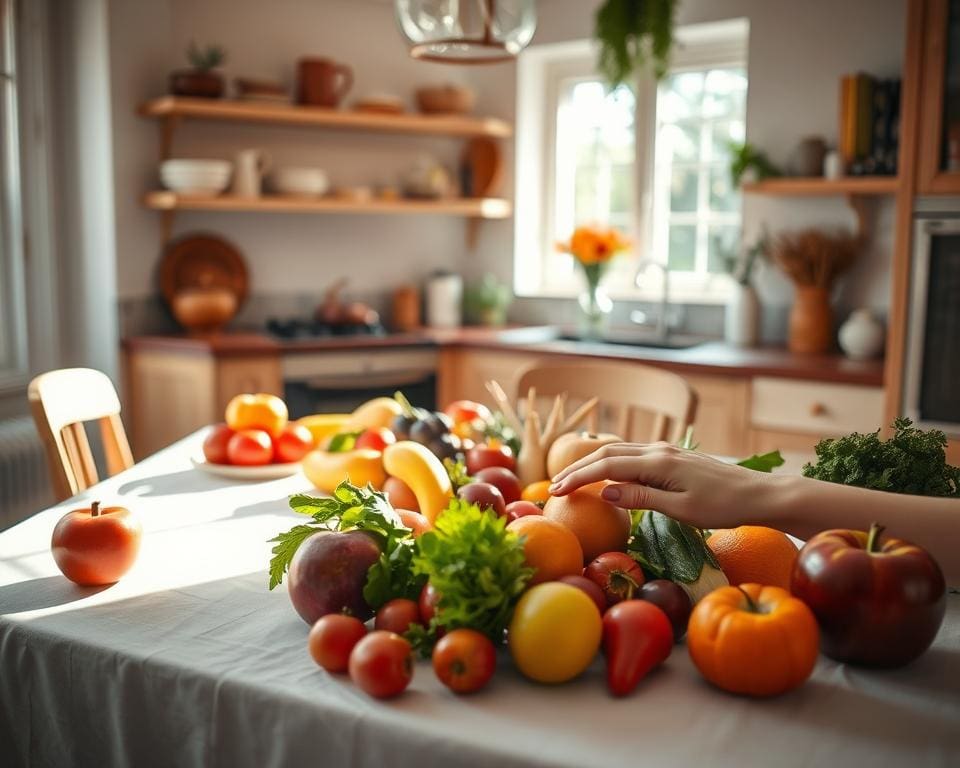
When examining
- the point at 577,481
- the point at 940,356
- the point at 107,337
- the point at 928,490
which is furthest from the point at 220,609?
the point at 107,337

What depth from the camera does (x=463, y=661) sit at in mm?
950

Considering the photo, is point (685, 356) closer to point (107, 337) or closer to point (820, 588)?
point (107, 337)

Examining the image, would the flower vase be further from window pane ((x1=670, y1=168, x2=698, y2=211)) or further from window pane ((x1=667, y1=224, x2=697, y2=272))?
window pane ((x1=670, y1=168, x2=698, y2=211))

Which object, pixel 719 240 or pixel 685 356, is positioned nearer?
pixel 685 356

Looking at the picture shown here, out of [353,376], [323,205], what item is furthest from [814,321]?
[323,205]

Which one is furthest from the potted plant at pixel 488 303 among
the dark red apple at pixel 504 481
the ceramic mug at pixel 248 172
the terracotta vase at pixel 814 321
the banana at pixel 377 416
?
the dark red apple at pixel 504 481

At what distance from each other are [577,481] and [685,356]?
2.26 metres

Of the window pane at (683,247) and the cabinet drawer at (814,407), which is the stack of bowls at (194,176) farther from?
the cabinet drawer at (814,407)

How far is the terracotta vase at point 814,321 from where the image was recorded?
141 inches

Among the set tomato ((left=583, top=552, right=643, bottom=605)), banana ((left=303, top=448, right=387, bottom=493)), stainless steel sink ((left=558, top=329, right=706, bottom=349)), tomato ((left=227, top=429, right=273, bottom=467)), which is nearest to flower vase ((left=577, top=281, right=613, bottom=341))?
stainless steel sink ((left=558, top=329, right=706, bottom=349))

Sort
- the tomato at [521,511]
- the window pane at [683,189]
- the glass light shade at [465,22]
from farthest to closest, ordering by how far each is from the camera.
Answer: the window pane at [683,189] → the glass light shade at [465,22] → the tomato at [521,511]

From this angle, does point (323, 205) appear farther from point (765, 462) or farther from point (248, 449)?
point (765, 462)

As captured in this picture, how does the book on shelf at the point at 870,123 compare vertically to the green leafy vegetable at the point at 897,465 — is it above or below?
above

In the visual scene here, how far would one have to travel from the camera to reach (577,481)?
120 cm
